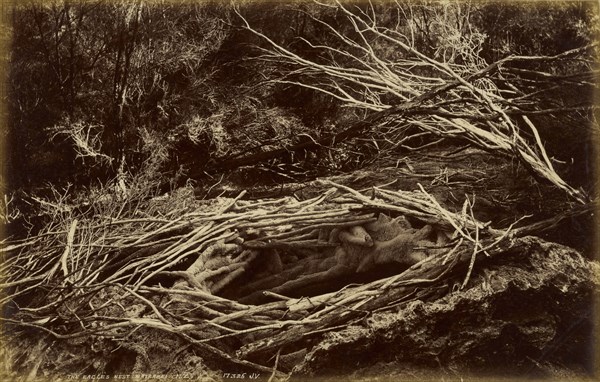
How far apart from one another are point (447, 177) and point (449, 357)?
0.95 meters

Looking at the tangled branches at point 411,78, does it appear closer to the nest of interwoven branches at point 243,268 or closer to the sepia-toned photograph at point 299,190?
the sepia-toned photograph at point 299,190

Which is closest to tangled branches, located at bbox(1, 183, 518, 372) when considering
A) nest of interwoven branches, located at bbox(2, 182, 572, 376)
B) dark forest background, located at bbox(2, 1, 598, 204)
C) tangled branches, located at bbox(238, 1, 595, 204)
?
nest of interwoven branches, located at bbox(2, 182, 572, 376)

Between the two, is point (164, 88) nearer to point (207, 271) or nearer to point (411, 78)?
point (207, 271)

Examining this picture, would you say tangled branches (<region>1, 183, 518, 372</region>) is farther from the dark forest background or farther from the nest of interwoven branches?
the dark forest background

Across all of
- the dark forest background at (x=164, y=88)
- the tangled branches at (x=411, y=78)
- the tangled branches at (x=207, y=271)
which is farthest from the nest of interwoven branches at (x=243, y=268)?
the tangled branches at (x=411, y=78)

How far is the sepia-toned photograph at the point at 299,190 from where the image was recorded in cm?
352

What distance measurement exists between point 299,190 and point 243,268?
54 cm

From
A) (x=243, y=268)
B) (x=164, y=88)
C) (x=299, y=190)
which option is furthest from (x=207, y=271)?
(x=164, y=88)

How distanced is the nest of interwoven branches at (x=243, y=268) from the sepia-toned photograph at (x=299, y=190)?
11mm

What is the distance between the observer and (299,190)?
383 cm

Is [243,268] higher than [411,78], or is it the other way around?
[411,78]

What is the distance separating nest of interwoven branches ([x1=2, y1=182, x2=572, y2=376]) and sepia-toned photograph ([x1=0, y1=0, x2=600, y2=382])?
1 cm

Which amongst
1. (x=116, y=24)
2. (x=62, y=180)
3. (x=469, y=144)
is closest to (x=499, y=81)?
(x=469, y=144)

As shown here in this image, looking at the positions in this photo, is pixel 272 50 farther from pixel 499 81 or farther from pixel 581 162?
pixel 581 162
